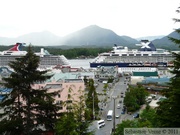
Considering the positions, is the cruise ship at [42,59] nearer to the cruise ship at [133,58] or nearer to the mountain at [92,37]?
the cruise ship at [133,58]

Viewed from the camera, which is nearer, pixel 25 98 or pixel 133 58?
pixel 25 98

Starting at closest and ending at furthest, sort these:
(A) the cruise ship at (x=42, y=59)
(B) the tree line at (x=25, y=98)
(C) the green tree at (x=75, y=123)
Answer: (C) the green tree at (x=75, y=123)
(B) the tree line at (x=25, y=98)
(A) the cruise ship at (x=42, y=59)

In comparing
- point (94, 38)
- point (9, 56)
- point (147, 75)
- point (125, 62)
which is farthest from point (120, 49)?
point (94, 38)

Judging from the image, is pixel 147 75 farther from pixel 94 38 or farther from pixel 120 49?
pixel 94 38

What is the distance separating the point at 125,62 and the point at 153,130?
2436 centimetres

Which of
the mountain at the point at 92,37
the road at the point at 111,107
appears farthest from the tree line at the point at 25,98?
the mountain at the point at 92,37

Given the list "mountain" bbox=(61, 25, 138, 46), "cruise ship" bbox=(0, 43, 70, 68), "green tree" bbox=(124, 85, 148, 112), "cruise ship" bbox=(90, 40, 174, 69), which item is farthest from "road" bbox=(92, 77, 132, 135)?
"mountain" bbox=(61, 25, 138, 46)

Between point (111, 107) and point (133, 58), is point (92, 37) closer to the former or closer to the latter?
point (133, 58)

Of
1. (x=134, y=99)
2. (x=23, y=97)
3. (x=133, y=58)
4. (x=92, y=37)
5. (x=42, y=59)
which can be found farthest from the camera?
(x=92, y=37)

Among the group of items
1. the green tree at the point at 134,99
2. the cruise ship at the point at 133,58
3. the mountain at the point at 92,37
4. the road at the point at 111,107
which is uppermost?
the mountain at the point at 92,37

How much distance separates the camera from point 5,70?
1966 centimetres

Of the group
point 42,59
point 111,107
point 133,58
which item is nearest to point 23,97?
point 111,107

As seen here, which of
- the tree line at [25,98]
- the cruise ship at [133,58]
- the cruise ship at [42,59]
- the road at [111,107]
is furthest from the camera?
the cruise ship at [42,59]

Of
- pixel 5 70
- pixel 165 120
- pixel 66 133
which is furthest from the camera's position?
pixel 5 70
